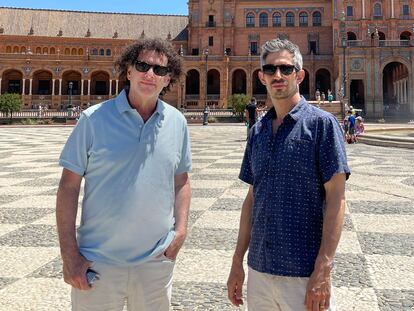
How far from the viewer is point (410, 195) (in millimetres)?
8281

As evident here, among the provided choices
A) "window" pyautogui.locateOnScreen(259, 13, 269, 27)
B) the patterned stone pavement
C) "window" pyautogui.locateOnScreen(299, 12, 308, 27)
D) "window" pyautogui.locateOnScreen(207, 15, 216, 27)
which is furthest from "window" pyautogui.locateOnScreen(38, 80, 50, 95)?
the patterned stone pavement

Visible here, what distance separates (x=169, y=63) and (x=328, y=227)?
1.48 metres

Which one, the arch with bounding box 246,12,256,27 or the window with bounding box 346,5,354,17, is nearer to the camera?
the window with bounding box 346,5,354,17

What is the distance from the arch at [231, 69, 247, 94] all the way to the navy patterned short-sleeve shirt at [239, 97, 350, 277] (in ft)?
213

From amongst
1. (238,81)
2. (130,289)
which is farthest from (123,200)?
(238,81)

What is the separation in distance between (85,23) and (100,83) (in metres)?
14.7

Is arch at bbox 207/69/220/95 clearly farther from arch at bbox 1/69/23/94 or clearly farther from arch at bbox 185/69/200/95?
arch at bbox 1/69/23/94

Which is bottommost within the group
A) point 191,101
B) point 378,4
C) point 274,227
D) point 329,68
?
point 274,227

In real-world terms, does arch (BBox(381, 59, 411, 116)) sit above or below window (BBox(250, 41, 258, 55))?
below

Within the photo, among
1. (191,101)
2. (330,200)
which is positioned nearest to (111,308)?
(330,200)

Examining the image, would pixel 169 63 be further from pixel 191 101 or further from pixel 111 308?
pixel 191 101

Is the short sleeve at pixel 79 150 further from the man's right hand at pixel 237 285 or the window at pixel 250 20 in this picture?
the window at pixel 250 20

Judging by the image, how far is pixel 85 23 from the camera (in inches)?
2995

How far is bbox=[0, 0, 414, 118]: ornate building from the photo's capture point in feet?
203
